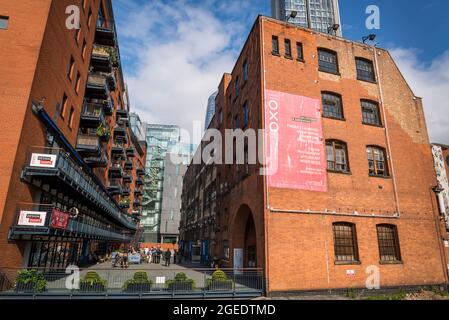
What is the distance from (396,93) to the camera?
23.2 m

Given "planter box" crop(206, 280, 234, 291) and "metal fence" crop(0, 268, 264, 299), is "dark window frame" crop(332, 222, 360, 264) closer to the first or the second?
"metal fence" crop(0, 268, 264, 299)

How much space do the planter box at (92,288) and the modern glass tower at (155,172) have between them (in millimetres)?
77857

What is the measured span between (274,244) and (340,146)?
8734 millimetres

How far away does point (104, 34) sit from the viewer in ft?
96.0

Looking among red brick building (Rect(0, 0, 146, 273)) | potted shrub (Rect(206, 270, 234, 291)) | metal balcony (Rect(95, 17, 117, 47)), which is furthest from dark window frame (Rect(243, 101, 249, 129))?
metal balcony (Rect(95, 17, 117, 47))

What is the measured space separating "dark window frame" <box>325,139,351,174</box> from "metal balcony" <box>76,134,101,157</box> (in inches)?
755

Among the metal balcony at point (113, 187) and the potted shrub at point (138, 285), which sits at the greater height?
the metal balcony at point (113, 187)

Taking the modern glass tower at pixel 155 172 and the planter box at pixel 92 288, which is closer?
the planter box at pixel 92 288

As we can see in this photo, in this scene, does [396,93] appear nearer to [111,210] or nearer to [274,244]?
[274,244]

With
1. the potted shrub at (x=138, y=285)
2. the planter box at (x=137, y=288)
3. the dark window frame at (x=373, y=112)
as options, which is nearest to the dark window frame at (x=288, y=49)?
the dark window frame at (x=373, y=112)

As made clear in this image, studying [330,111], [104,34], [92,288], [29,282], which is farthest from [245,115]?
[104,34]

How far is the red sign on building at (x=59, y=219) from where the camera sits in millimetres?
14852

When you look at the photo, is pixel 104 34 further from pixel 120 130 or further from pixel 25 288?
pixel 25 288

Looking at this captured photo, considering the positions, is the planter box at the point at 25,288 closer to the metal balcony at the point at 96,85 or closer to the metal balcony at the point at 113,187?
the metal balcony at the point at 96,85
